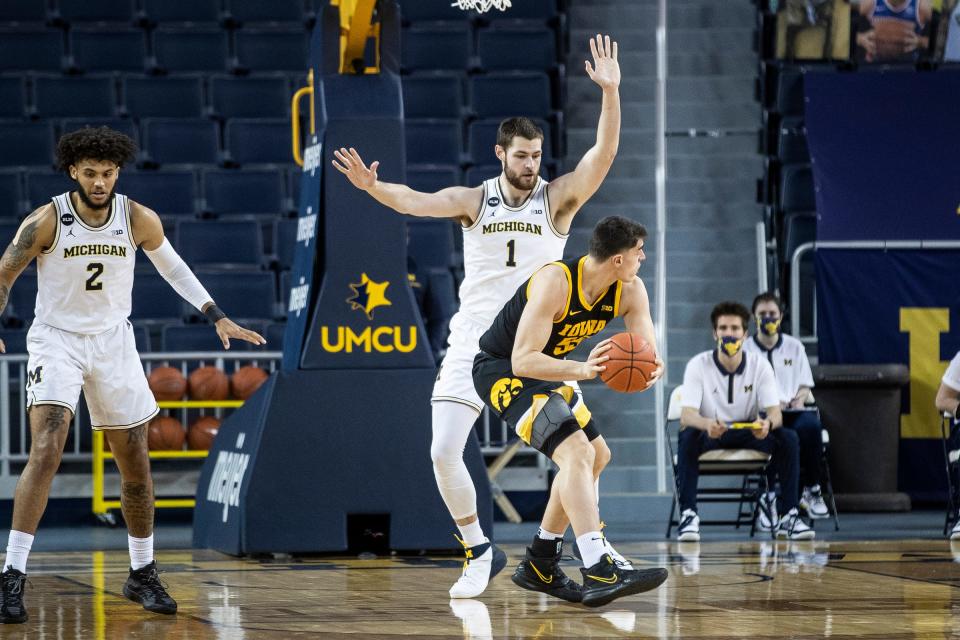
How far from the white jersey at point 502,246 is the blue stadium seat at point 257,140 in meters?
8.00

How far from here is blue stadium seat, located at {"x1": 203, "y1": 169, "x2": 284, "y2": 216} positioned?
47.3ft

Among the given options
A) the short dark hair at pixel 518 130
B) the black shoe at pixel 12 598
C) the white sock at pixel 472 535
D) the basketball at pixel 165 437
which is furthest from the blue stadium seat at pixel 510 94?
the black shoe at pixel 12 598

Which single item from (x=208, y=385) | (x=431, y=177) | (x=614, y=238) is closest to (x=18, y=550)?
(x=614, y=238)

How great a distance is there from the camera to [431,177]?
1396 cm

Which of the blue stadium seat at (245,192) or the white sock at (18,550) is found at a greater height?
the blue stadium seat at (245,192)

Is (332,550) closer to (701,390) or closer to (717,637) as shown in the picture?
(701,390)

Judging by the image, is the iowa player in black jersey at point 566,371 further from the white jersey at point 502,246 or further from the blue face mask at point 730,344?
the blue face mask at point 730,344

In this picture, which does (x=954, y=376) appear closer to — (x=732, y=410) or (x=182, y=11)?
(x=732, y=410)

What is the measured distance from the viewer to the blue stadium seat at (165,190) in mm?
14344

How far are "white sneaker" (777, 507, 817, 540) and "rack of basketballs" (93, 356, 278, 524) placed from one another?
4.17 meters

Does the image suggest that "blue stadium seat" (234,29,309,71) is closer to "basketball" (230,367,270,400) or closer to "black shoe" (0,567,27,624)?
"basketball" (230,367,270,400)

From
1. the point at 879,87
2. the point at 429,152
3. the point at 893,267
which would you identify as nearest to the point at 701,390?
the point at 893,267

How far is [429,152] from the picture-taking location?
14625mm

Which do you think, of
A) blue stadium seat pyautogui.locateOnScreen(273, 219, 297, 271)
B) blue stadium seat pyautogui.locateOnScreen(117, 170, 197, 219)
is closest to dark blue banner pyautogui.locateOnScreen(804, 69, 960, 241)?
blue stadium seat pyautogui.locateOnScreen(273, 219, 297, 271)
